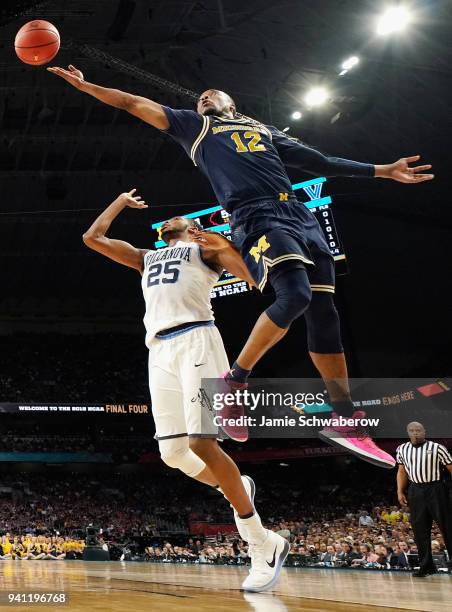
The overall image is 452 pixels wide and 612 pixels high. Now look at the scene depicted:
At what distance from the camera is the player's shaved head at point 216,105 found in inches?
163

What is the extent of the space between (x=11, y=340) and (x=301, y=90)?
1766 centimetres

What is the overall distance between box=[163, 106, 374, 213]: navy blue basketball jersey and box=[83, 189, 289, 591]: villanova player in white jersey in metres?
0.40

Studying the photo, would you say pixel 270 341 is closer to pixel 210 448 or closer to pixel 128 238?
pixel 210 448

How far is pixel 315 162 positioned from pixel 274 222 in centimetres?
57

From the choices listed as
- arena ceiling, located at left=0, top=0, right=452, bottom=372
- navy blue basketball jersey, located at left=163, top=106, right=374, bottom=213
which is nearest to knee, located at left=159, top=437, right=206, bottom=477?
navy blue basketball jersey, located at left=163, top=106, right=374, bottom=213

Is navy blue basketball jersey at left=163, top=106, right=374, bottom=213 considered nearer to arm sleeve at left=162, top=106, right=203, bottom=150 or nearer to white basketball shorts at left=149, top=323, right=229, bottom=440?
arm sleeve at left=162, top=106, right=203, bottom=150

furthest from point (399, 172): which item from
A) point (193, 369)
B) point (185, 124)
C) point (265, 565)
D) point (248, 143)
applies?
point (265, 565)

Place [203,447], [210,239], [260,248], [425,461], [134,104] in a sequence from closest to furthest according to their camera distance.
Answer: [260,248], [134,104], [203,447], [210,239], [425,461]

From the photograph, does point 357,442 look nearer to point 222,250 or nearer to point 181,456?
point 181,456

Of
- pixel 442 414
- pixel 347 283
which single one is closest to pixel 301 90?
pixel 347 283

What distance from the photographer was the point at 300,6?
1301 cm

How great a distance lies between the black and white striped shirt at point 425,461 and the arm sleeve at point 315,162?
130 inches

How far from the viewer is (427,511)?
6.53 m

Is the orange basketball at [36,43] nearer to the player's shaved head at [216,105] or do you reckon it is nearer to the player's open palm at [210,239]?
the player's shaved head at [216,105]
